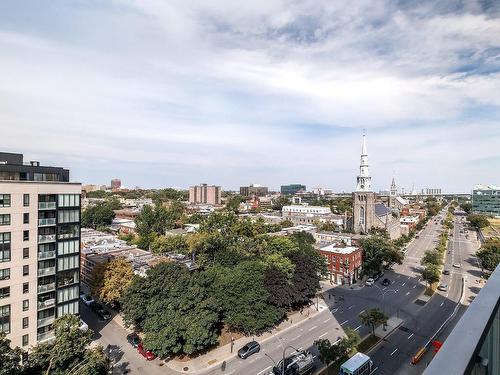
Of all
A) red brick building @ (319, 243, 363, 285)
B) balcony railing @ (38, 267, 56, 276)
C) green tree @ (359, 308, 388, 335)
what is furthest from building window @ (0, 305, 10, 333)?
red brick building @ (319, 243, 363, 285)

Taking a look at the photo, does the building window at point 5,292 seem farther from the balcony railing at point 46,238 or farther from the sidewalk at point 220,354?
the sidewalk at point 220,354

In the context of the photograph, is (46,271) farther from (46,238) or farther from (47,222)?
(47,222)

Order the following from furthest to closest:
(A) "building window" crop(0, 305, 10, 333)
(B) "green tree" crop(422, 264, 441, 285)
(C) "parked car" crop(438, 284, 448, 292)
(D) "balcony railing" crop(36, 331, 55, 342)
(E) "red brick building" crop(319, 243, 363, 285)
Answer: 1. (E) "red brick building" crop(319, 243, 363, 285)
2. (C) "parked car" crop(438, 284, 448, 292)
3. (B) "green tree" crop(422, 264, 441, 285)
4. (D) "balcony railing" crop(36, 331, 55, 342)
5. (A) "building window" crop(0, 305, 10, 333)

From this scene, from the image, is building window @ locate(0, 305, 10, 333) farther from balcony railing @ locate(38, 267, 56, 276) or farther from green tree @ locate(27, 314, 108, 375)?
green tree @ locate(27, 314, 108, 375)

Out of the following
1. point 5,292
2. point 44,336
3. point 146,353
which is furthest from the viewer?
point 44,336

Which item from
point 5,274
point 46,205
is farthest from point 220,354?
point 46,205

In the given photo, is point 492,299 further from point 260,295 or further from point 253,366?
point 260,295
